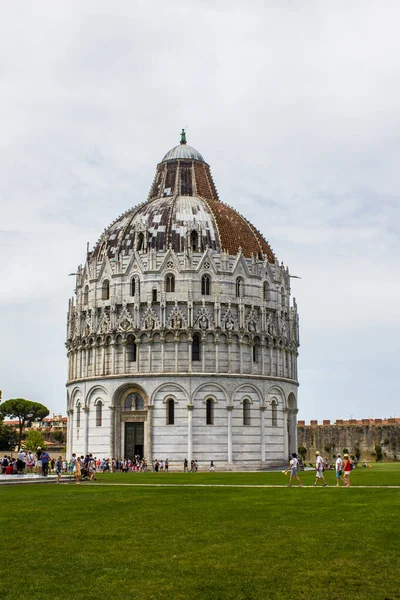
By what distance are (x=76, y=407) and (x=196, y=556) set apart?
58.3 metres

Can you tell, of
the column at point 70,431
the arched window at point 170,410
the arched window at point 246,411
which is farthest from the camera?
the column at point 70,431

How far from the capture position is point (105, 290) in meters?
73.7

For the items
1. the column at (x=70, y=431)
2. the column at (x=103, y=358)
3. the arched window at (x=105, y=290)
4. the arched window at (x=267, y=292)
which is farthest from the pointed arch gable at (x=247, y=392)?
the column at (x=70, y=431)

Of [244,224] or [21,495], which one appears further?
[244,224]

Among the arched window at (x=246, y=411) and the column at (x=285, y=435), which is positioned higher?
the arched window at (x=246, y=411)

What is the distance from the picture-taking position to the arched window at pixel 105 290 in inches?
2889

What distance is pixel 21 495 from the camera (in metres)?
32.6

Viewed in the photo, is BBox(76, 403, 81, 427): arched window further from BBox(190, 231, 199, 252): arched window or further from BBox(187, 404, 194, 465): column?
BBox(190, 231, 199, 252): arched window

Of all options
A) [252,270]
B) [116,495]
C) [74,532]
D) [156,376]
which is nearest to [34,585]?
[74,532]

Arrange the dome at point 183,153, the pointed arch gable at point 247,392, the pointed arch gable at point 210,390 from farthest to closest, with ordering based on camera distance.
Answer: the dome at point 183,153 → the pointed arch gable at point 247,392 → the pointed arch gable at point 210,390

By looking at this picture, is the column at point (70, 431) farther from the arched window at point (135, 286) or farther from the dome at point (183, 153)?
the dome at point (183, 153)

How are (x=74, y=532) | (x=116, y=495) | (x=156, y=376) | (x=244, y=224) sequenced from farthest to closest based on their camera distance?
(x=244, y=224)
(x=156, y=376)
(x=116, y=495)
(x=74, y=532)

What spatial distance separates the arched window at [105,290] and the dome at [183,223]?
2.90 m

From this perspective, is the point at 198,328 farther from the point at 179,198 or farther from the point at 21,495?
the point at 21,495
